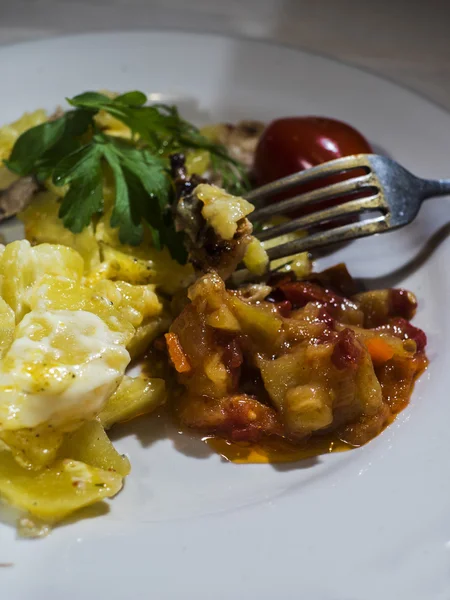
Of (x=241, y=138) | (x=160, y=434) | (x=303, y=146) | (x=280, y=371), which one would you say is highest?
(x=303, y=146)

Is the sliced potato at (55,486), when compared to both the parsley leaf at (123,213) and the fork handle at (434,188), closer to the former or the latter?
the parsley leaf at (123,213)

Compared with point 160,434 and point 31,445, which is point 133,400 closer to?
point 160,434

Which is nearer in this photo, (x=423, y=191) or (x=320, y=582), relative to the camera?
(x=320, y=582)

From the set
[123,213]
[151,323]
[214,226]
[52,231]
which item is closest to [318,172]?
[214,226]

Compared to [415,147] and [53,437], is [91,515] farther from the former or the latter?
[415,147]

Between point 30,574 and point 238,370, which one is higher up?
point 238,370

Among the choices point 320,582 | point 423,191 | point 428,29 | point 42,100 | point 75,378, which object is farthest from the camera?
point 428,29

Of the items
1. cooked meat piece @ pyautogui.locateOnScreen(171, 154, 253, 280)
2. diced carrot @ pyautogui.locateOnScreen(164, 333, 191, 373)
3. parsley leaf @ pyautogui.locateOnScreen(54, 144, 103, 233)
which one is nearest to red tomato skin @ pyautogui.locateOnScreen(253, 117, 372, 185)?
cooked meat piece @ pyautogui.locateOnScreen(171, 154, 253, 280)

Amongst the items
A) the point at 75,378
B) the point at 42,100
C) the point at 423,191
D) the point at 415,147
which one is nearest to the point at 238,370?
the point at 75,378
